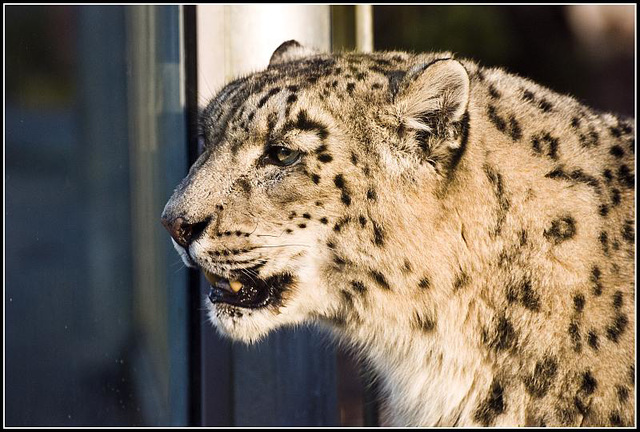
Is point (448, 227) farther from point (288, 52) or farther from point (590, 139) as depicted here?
point (288, 52)

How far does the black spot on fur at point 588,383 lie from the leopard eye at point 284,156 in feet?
4.04

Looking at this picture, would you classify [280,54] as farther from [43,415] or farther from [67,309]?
[43,415]

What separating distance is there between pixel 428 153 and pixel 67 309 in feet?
5.24

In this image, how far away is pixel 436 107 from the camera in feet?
10.1

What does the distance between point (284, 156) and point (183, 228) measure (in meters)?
0.43

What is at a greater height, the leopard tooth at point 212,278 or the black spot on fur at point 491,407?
the leopard tooth at point 212,278

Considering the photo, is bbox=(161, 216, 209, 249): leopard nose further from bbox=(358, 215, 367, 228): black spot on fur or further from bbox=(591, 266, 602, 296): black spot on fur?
bbox=(591, 266, 602, 296): black spot on fur

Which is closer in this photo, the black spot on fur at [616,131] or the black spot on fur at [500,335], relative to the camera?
the black spot on fur at [500,335]

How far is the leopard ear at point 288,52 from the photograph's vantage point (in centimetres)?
366

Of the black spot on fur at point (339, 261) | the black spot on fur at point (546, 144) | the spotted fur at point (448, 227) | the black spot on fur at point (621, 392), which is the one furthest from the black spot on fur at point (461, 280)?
the black spot on fur at point (621, 392)

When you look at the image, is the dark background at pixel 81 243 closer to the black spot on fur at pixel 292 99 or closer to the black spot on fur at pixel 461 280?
the black spot on fur at pixel 292 99

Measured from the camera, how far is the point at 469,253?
318 centimetres

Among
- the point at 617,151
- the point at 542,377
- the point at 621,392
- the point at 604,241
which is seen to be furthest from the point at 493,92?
the point at 621,392

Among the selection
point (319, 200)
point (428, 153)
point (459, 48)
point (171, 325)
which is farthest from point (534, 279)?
point (459, 48)
